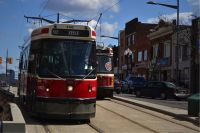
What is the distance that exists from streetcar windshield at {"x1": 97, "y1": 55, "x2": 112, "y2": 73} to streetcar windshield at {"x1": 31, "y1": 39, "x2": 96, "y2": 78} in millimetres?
12586

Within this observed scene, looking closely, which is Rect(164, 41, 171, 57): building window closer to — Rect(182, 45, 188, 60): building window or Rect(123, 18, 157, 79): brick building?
Rect(182, 45, 188, 60): building window

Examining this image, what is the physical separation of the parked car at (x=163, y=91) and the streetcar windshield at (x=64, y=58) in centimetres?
2147

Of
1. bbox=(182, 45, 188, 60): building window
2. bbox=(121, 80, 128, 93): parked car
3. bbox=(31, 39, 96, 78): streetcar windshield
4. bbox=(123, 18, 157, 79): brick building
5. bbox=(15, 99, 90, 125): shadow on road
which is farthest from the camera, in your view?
bbox=(123, 18, 157, 79): brick building

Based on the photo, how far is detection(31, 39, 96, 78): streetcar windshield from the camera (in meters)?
15.8

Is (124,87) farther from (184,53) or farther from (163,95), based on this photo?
(163,95)

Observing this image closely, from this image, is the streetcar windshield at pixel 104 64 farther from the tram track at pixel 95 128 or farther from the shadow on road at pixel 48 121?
the tram track at pixel 95 128

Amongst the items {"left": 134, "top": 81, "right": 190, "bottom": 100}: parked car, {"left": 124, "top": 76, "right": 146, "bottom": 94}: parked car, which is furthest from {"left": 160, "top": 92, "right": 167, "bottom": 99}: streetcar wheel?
{"left": 124, "top": 76, "right": 146, "bottom": 94}: parked car

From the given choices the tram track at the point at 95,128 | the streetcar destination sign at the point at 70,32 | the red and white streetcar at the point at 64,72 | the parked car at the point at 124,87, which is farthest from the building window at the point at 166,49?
the tram track at the point at 95,128

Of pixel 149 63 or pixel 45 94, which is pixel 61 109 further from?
pixel 149 63

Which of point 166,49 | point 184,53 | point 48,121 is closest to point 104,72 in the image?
point 48,121

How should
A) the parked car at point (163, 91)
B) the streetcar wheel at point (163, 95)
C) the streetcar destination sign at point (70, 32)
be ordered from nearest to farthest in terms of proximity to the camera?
1. the streetcar destination sign at point (70, 32)
2. the parked car at point (163, 91)
3. the streetcar wheel at point (163, 95)

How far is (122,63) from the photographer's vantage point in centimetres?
8481

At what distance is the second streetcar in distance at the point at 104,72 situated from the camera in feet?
94.8

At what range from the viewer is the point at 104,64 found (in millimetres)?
29016
